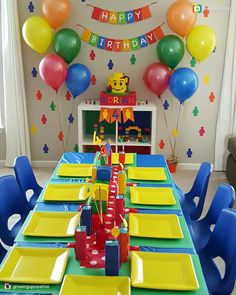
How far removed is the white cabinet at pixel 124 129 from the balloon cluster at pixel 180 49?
31 centimetres

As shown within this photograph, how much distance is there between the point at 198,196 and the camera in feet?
8.53

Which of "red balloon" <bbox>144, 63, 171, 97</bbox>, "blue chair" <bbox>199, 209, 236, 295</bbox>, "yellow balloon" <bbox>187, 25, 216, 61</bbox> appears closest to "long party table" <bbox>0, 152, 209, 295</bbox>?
"blue chair" <bbox>199, 209, 236, 295</bbox>

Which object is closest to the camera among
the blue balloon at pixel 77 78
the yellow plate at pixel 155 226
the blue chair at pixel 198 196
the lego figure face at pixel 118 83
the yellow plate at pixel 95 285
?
the yellow plate at pixel 95 285

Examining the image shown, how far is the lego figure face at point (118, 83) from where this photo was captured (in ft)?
12.6

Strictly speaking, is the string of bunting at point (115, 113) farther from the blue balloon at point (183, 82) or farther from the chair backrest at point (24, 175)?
the chair backrest at point (24, 175)

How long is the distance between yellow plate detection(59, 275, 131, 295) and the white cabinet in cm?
258

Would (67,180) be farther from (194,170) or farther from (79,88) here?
(194,170)

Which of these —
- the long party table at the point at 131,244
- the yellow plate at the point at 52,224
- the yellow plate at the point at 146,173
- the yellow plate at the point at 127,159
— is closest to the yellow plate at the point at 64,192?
the long party table at the point at 131,244

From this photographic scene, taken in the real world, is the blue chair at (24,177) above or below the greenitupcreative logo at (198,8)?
below

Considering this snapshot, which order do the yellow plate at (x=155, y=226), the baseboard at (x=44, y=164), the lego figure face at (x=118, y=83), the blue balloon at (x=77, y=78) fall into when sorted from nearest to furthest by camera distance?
the yellow plate at (x=155, y=226) < the blue balloon at (x=77, y=78) < the lego figure face at (x=118, y=83) < the baseboard at (x=44, y=164)

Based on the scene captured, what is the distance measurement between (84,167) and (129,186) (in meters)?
0.43

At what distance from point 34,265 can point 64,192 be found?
68cm

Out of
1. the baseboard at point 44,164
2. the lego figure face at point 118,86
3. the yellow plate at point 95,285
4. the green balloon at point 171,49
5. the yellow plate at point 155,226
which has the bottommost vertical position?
the baseboard at point 44,164

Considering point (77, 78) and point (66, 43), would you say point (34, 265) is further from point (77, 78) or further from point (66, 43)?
point (66, 43)
